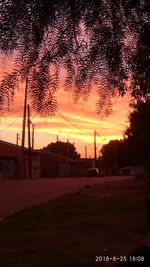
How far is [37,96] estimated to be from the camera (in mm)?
5008

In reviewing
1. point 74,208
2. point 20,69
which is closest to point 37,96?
point 20,69

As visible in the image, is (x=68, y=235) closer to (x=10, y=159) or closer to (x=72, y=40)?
(x=72, y=40)

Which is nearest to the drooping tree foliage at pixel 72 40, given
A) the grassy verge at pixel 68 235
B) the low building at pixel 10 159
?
the grassy verge at pixel 68 235

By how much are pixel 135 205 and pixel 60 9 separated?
66.6 ft

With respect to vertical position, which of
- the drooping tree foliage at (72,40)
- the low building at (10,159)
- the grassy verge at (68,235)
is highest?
the low building at (10,159)

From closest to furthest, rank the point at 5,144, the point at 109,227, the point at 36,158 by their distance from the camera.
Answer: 1. the point at 109,227
2. the point at 5,144
3. the point at 36,158

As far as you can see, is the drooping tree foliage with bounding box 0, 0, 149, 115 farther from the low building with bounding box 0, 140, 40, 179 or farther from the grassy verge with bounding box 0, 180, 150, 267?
the low building with bounding box 0, 140, 40, 179

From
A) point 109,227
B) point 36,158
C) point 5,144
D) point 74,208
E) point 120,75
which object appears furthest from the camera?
point 36,158

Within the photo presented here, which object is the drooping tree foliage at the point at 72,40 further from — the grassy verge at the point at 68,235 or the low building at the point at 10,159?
the low building at the point at 10,159

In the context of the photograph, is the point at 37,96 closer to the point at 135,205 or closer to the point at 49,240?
the point at 49,240

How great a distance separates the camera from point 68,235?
581 inches

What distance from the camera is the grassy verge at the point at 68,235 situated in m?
11.4

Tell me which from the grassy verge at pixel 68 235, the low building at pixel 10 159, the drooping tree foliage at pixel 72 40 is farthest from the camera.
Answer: the low building at pixel 10 159

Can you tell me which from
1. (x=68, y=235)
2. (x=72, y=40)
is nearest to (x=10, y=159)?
(x=68, y=235)
